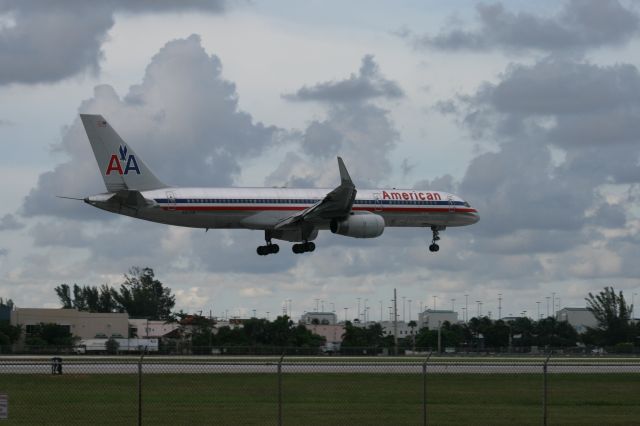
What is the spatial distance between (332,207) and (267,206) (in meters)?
3.86

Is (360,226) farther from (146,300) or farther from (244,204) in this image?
(146,300)

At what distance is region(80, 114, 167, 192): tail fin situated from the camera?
63.1 meters

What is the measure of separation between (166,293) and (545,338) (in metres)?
68.4

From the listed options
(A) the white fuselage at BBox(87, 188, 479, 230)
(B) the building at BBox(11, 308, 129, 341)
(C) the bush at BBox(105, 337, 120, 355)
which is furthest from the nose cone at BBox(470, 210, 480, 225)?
(B) the building at BBox(11, 308, 129, 341)

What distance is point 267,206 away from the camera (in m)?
65.1

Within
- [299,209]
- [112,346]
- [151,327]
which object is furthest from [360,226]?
[151,327]

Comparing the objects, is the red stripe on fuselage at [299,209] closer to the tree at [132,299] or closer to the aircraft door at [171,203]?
the aircraft door at [171,203]
